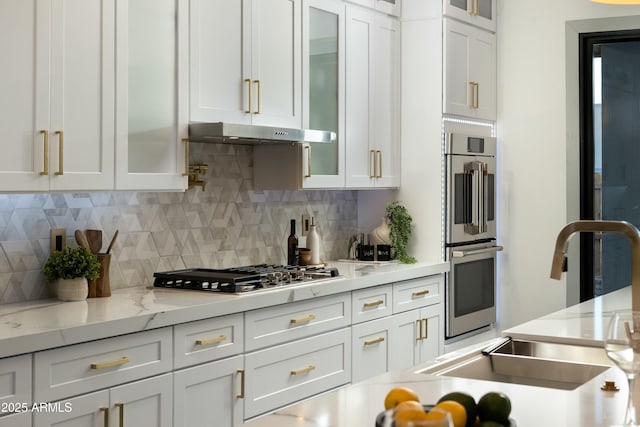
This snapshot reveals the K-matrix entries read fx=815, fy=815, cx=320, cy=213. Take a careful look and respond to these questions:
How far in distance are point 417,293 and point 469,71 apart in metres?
1.48

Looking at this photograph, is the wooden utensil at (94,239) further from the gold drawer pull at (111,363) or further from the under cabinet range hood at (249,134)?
the gold drawer pull at (111,363)

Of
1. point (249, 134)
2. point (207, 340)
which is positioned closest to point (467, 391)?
point (207, 340)

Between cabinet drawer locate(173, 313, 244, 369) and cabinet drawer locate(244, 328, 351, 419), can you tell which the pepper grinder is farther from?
cabinet drawer locate(173, 313, 244, 369)

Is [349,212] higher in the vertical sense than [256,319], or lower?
higher

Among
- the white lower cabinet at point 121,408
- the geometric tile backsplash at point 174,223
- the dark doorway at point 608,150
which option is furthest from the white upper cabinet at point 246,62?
the dark doorway at point 608,150

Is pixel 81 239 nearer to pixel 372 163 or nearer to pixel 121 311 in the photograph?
pixel 121 311

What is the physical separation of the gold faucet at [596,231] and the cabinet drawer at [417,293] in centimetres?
228

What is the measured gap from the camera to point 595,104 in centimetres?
525

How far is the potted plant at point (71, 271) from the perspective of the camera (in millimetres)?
3127

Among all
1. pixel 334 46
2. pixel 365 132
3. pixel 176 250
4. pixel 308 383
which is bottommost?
pixel 308 383

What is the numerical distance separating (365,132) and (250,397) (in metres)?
1.89

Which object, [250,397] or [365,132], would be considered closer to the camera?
[250,397]

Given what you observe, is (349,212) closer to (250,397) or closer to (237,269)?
(237,269)

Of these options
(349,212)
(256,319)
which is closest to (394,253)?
(349,212)
